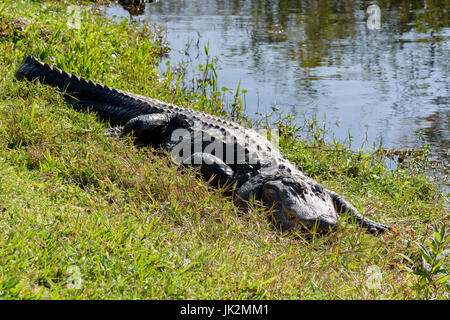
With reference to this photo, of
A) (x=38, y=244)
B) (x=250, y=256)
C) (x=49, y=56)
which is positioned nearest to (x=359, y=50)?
(x=49, y=56)

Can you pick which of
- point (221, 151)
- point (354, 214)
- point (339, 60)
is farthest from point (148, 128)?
point (339, 60)

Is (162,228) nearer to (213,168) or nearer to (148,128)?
(213,168)

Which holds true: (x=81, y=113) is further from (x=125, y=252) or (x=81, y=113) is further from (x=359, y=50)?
(x=359, y=50)

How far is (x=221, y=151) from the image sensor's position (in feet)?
15.5

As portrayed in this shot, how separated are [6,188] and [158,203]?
1.01 m

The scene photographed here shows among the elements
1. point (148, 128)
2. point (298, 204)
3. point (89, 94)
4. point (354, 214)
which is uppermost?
point (89, 94)

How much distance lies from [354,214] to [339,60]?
6.06m

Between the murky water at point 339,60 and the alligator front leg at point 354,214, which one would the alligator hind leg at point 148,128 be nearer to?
the alligator front leg at point 354,214

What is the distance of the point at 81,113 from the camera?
17.0 feet

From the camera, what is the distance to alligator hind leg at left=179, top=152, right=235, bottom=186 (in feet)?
14.6

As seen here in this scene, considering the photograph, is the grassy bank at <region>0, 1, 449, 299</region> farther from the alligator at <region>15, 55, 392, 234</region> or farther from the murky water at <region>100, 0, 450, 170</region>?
the murky water at <region>100, 0, 450, 170</region>

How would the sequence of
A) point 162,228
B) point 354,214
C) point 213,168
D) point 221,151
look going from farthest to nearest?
1. point 221,151
2. point 213,168
3. point 354,214
4. point 162,228

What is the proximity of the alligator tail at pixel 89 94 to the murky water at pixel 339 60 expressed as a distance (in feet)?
7.21

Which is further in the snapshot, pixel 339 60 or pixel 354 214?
pixel 339 60
